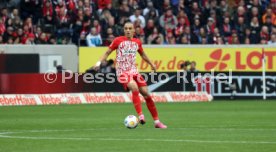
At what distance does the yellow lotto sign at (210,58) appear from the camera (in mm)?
35781

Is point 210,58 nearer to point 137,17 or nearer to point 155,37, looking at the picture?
point 155,37

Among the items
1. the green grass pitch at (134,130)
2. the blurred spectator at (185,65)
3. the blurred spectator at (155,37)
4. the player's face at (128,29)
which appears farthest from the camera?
the blurred spectator at (155,37)

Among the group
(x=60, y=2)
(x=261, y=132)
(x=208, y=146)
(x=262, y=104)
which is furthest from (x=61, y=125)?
(x=60, y=2)

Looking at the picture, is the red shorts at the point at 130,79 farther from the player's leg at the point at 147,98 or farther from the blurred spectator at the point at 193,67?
the blurred spectator at the point at 193,67

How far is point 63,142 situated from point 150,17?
2162cm

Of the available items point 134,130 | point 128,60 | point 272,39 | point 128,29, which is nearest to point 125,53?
point 128,60

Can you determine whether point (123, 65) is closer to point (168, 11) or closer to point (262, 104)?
point (262, 104)

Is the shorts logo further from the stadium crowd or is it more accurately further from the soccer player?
the soccer player

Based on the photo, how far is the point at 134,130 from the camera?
61.2 ft

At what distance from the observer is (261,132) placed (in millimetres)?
18031

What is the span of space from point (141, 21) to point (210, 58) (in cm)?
307

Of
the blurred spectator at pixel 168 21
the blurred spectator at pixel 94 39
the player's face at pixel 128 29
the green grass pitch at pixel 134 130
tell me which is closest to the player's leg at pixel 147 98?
the green grass pitch at pixel 134 130

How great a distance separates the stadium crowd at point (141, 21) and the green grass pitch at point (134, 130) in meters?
6.46

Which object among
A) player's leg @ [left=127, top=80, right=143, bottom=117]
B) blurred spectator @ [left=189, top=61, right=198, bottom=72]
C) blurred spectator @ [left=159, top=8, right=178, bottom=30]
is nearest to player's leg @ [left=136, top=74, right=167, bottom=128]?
player's leg @ [left=127, top=80, right=143, bottom=117]
